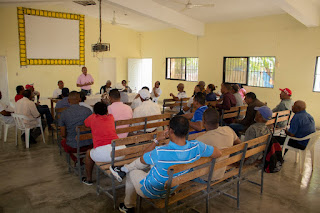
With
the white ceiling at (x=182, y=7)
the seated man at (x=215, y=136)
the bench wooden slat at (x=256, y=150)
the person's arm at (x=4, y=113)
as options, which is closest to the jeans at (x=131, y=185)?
the seated man at (x=215, y=136)

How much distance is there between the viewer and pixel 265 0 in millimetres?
6648

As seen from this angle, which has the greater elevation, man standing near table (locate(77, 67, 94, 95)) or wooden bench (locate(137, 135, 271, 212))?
man standing near table (locate(77, 67, 94, 95))

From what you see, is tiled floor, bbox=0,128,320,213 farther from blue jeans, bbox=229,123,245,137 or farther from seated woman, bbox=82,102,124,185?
blue jeans, bbox=229,123,245,137

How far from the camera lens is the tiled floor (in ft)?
9.61

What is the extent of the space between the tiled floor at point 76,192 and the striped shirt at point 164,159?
0.75m

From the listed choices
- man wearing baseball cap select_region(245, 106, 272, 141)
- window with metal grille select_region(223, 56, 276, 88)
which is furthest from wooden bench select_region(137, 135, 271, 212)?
window with metal grille select_region(223, 56, 276, 88)

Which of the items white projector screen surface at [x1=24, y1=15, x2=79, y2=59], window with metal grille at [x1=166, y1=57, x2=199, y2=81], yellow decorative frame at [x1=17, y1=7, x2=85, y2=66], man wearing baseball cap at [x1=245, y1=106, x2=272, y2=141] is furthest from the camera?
window with metal grille at [x1=166, y1=57, x2=199, y2=81]

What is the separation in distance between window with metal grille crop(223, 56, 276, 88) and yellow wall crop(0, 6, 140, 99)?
5199mm

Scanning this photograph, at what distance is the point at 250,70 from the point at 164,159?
7.48 metres

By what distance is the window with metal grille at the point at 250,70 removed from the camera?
27.2 feet

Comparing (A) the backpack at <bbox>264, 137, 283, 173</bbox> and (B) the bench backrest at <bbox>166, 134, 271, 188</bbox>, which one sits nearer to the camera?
(B) the bench backrest at <bbox>166, 134, 271, 188</bbox>

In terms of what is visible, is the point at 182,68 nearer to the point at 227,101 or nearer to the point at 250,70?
the point at 250,70

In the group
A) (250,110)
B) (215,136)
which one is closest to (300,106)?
(250,110)

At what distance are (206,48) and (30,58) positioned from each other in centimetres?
655
